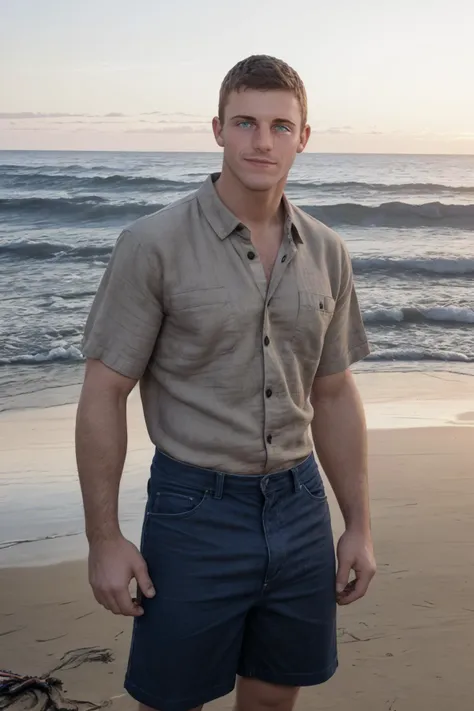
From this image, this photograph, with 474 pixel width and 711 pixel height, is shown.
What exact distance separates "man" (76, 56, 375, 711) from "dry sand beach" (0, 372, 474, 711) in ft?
4.26

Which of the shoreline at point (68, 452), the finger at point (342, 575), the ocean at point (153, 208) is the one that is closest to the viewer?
the finger at point (342, 575)

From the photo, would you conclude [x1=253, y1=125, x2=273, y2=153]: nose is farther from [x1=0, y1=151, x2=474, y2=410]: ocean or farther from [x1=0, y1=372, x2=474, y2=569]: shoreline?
[x1=0, y1=151, x2=474, y2=410]: ocean

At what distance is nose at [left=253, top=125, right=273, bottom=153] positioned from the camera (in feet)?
7.01

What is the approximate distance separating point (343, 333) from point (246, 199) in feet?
1.65

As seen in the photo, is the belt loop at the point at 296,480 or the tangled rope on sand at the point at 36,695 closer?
the belt loop at the point at 296,480

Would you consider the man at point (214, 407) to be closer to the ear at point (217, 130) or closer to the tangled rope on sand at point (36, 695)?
the ear at point (217, 130)

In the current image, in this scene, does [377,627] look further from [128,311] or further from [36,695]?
[128,311]

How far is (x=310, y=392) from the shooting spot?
98.3 inches

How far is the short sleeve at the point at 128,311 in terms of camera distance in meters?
2.07

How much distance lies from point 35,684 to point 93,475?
1.62 meters

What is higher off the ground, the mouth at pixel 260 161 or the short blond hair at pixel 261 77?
the short blond hair at pixel 261 77

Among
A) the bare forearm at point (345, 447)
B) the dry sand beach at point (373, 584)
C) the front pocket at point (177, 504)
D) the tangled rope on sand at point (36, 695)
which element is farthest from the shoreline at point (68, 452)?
the front pocket at point (177, 504)

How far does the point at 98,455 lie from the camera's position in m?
2.12

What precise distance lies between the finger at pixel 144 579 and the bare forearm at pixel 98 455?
0.10m
